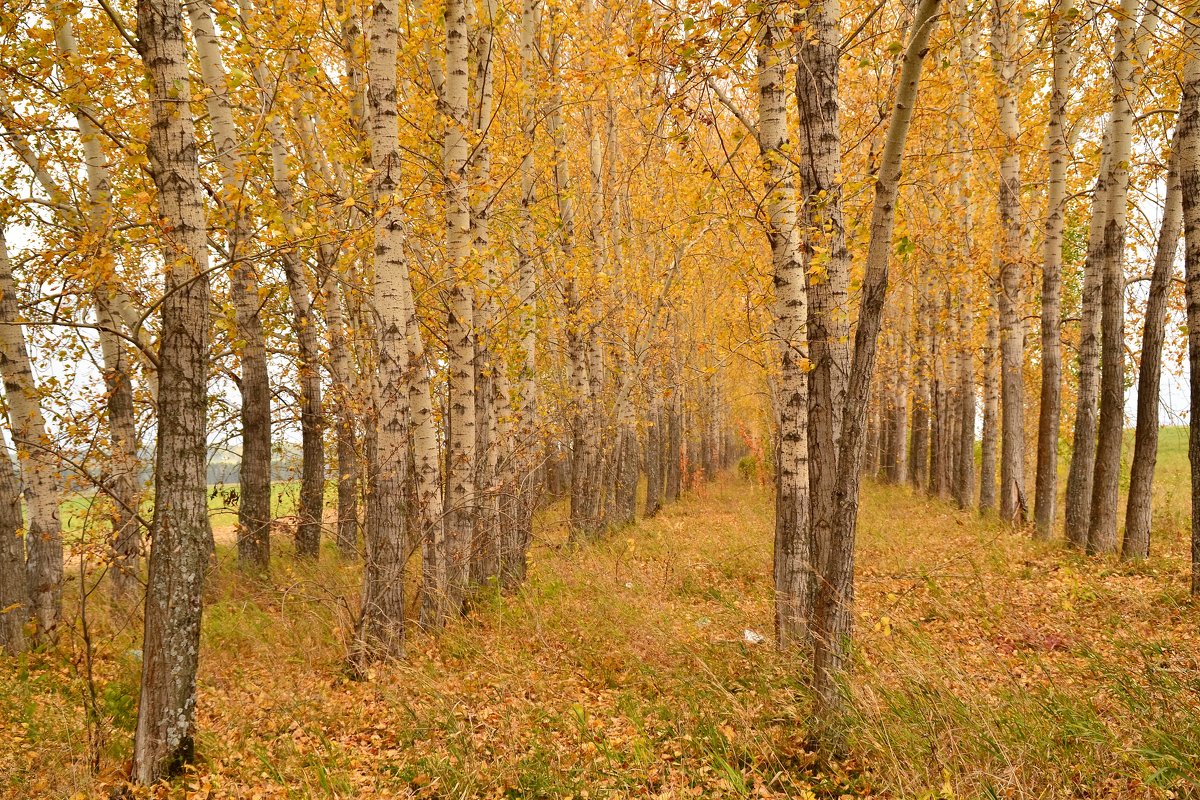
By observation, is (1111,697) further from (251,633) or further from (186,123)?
(251,633)

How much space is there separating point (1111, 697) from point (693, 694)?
241 cm

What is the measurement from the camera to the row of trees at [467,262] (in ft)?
12.5

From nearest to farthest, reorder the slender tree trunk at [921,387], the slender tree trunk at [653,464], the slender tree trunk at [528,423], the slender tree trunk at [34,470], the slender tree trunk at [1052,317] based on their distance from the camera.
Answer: the slender tree trunk at [34,470] < the slender tree trunk at [528,423] < the slender tree trunk at [1052,317] < the slender tree trunk at [653,464] < the slender tree trunk at [921,387]

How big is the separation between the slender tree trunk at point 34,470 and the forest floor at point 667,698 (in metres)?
0.58

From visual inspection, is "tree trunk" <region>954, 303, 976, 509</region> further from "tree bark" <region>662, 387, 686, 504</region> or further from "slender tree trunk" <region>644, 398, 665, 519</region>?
"tree bark" <region>662, 387, 686, 504</region>

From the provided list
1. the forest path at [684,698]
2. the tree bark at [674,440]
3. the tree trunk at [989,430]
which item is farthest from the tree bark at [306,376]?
the tree trunk at [989,430]

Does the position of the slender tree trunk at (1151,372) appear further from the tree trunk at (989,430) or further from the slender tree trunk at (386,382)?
the slender tree trunk at (386,382)

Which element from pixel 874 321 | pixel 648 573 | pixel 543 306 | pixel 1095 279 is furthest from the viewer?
pixel 543 306

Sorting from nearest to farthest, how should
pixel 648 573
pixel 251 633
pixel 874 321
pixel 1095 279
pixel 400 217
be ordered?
pixel 874 321 → pixel 400 217 → pixel 251 633 → pixel 1095 279 → pixel 648 573

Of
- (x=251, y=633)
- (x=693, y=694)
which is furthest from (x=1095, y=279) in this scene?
(x=251, y=633)

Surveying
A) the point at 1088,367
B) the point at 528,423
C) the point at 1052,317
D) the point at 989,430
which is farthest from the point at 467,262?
the point at 989,430

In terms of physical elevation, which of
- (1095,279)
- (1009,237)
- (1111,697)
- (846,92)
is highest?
(846,92)

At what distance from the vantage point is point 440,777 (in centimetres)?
398

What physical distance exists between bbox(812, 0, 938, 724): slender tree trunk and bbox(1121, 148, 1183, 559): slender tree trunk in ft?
18.9
